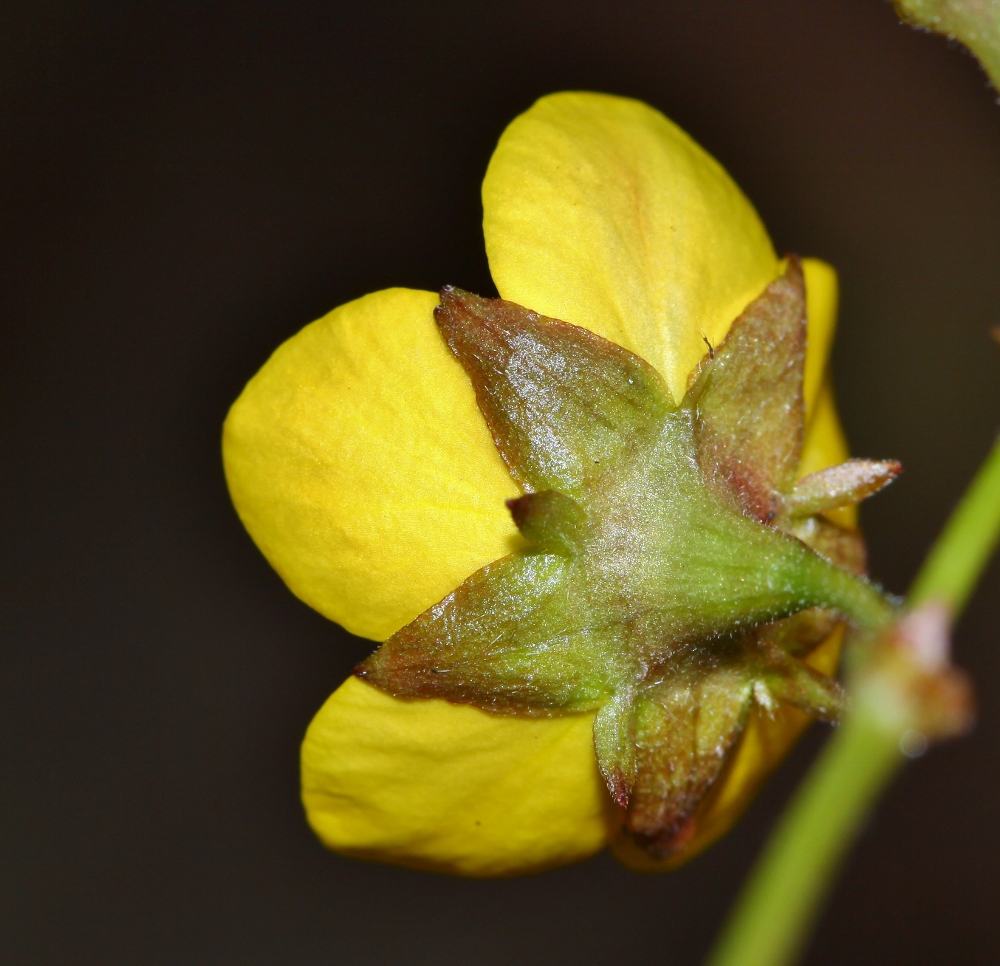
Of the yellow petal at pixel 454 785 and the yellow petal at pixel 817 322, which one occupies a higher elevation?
the yellow petal at pixel 817 322

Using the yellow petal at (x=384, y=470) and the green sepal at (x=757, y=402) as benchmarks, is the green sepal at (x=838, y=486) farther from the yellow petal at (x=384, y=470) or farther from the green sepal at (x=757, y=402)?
the yellow petal at (x=384, y=470)

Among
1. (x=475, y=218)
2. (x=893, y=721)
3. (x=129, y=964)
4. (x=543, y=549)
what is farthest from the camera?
(x=129, y=964)

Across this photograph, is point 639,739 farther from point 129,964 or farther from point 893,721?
point 129,964

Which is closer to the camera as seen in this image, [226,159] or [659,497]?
[659,497]

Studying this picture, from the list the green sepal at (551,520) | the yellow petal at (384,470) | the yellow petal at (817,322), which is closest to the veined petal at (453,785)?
the yellow petal at (384,470)

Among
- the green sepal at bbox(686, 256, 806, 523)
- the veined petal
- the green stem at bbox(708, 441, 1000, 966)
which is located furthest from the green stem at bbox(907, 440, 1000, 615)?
the veined petal

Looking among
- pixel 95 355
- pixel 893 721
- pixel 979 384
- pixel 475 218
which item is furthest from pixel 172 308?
pixel 893 721

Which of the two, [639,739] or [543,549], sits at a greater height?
[543,549]

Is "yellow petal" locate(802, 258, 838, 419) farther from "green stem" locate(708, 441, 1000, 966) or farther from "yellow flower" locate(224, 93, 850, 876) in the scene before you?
"green stem" locate(708, 441, 1000, 966)
